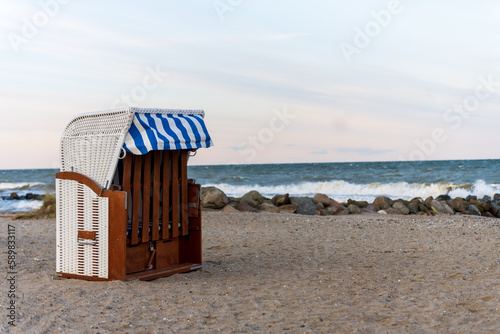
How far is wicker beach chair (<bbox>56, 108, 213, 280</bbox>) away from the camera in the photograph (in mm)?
6098

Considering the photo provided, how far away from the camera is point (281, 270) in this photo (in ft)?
23.7

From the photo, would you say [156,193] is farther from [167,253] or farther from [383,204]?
[383,204]

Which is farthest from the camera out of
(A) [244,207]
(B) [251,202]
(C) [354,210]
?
(C) [354,210]

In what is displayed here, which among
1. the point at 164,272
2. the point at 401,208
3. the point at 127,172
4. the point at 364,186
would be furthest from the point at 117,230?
the point at 364,186

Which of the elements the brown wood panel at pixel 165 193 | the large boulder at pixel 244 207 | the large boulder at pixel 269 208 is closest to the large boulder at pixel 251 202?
the large boulder at pixel 269 208

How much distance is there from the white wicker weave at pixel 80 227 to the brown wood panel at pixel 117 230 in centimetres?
7

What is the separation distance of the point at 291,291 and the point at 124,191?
7.61 feet

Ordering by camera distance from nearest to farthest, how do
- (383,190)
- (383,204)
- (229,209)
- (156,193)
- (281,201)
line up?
(156,193), (229,209), (281,201), (383,204), (383,190)

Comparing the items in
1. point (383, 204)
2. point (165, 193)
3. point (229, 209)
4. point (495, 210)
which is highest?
point (165, 193)

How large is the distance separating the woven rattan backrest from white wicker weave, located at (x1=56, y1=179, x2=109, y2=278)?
230 mm

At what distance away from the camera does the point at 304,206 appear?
16.8 metres

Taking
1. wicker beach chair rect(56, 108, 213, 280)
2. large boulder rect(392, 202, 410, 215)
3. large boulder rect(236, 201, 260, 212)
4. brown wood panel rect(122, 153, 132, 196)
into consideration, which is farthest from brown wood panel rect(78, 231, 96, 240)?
large boulder rect(392, 202, 410, 215)

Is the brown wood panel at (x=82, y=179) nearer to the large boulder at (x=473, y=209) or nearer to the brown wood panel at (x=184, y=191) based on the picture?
the brown wood panel at (x=184, y=191)

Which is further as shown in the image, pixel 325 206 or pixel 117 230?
pixel 325 206
